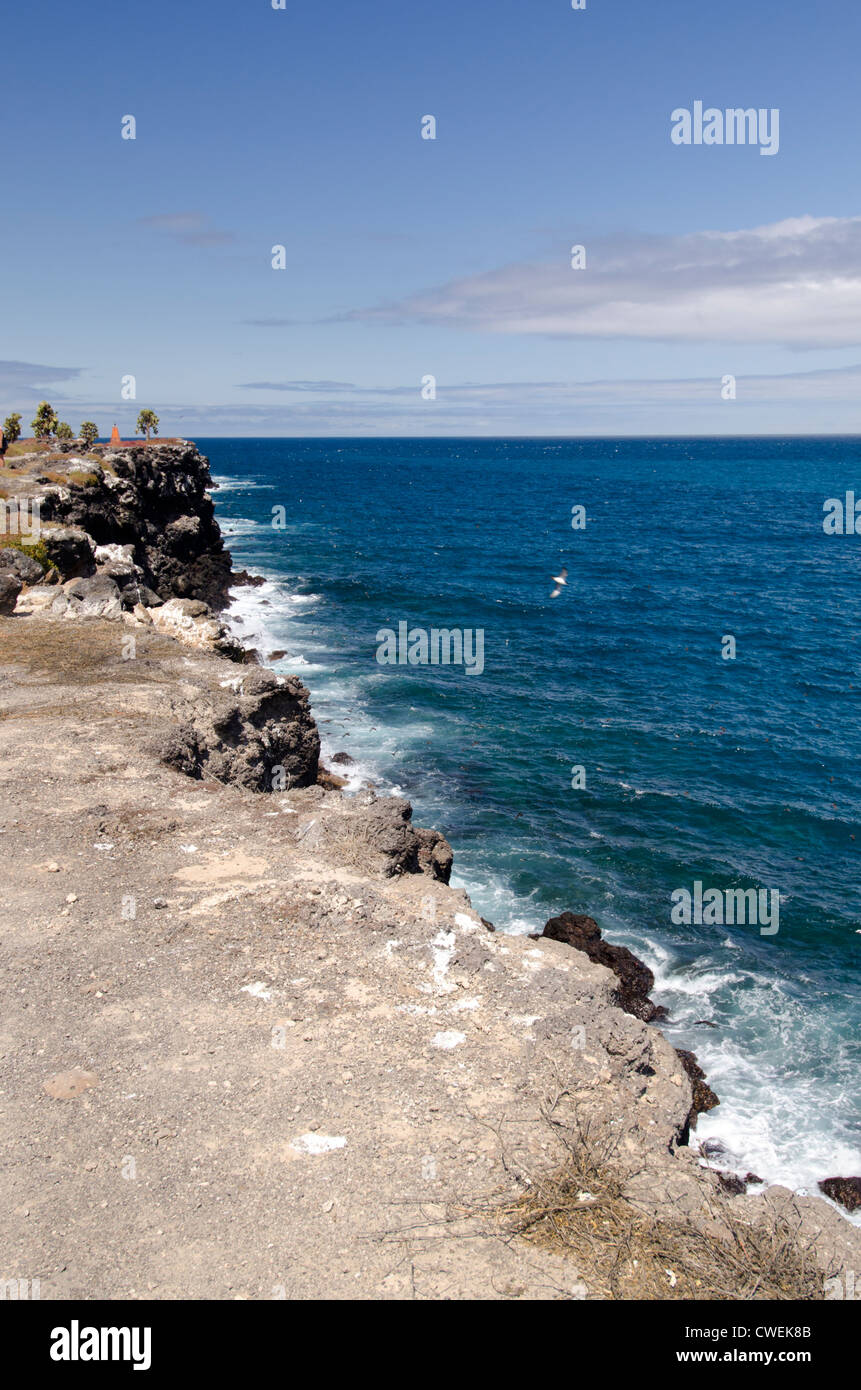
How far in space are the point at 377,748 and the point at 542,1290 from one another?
1240 inches

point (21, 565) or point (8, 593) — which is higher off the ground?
point (21, 565)

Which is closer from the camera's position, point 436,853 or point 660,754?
point 436,853

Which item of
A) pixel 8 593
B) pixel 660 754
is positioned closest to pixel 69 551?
pixel 8 593

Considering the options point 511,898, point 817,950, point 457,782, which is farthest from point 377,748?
point 817,950

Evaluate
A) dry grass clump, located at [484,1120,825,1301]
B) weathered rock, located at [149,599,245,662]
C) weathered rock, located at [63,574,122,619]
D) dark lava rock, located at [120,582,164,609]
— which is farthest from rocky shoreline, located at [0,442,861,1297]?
dark lava rock, located at [120,582,164,609]

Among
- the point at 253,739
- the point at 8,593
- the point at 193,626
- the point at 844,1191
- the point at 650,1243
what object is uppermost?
the point at 8,593

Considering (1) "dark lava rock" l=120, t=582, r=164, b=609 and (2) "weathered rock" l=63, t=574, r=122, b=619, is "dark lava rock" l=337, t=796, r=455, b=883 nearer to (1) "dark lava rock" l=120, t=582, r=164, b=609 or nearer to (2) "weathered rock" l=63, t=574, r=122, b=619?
(2) "weathered rock" l=63, t=574, r=122, b=619

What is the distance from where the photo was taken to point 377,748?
40.7 m

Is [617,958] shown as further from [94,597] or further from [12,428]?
[12,428]

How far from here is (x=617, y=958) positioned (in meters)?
25.1

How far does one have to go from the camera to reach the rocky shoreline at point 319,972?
37.4 feet

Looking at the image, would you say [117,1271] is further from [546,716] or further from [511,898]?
[546,716]

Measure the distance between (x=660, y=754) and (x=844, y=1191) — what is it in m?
23.5

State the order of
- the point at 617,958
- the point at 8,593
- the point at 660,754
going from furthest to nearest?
the point at 660,754 < the point at 8,593 < the point at 617,958
